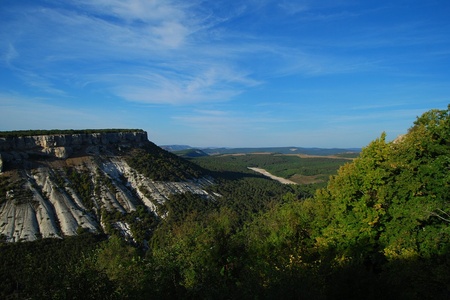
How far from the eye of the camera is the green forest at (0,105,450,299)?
44.0 ft

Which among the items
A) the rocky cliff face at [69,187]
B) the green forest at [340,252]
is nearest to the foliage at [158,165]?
the rocky cliff face at [69,187]

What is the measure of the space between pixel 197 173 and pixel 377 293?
9431cm

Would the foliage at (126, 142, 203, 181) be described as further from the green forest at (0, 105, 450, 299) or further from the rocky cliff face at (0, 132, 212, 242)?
the green forest at (0, 105, 450, 299)

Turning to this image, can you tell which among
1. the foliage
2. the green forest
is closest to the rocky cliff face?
the foliage

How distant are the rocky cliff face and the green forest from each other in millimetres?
47169

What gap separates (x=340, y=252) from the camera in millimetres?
21016

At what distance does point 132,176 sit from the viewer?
89.2 metres

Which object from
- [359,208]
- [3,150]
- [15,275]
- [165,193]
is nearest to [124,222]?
[165,193]

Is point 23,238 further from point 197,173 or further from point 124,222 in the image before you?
point 197,173

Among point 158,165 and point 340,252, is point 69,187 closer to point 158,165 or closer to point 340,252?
point 158,165

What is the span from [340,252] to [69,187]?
72.7 metres

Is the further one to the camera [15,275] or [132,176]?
[132,176]

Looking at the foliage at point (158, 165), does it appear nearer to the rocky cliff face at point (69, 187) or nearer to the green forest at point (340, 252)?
the rocky cliff face at point (69, 187)

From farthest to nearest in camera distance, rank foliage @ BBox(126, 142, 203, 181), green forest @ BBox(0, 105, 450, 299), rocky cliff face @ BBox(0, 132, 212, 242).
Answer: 1. foliage @ BBox(126, 142, 203, 181)
2. rocky cliff face @ BBox(0, 132, 212, 242)
3. green forest @ BBox(0, 105, 450, 299)
